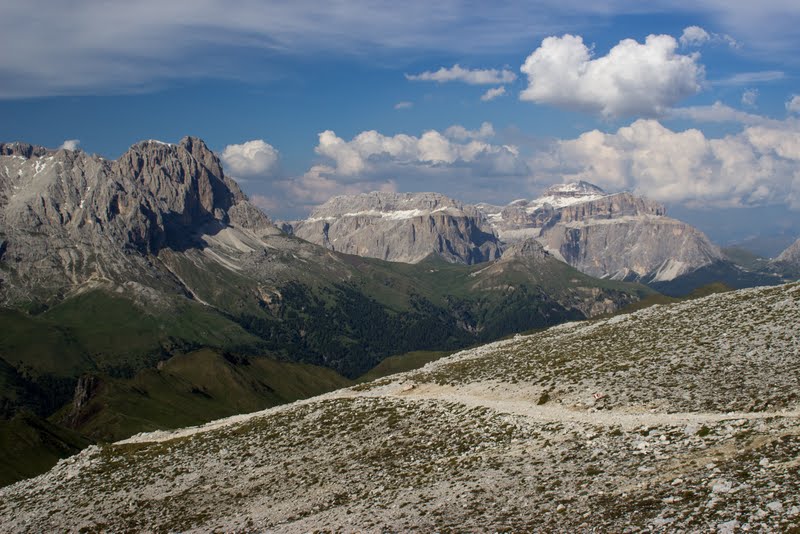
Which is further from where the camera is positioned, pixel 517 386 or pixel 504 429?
pixel 517 386

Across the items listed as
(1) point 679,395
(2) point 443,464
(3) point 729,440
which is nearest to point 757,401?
(1) point 679,395

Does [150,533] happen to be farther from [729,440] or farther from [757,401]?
[757,401]

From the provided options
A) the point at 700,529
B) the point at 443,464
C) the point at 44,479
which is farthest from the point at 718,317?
the point at 44,479

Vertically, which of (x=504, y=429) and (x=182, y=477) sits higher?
(x=504, y=429)

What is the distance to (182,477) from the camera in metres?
57.3

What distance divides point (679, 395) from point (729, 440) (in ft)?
38.2

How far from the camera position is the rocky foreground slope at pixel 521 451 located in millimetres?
30969

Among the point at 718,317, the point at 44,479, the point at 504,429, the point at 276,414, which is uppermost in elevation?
the point at 718,317

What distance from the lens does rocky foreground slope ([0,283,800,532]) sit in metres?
31.0

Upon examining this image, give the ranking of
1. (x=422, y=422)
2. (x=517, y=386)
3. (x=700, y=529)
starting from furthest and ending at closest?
(x=517, y=386)
(x=422, y=422)
(x=700, y=529)

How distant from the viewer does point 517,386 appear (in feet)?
193

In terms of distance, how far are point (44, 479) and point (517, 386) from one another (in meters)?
46.5

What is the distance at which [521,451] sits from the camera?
42156 millimetres

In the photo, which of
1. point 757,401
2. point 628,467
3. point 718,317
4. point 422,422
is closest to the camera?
point 628,467
